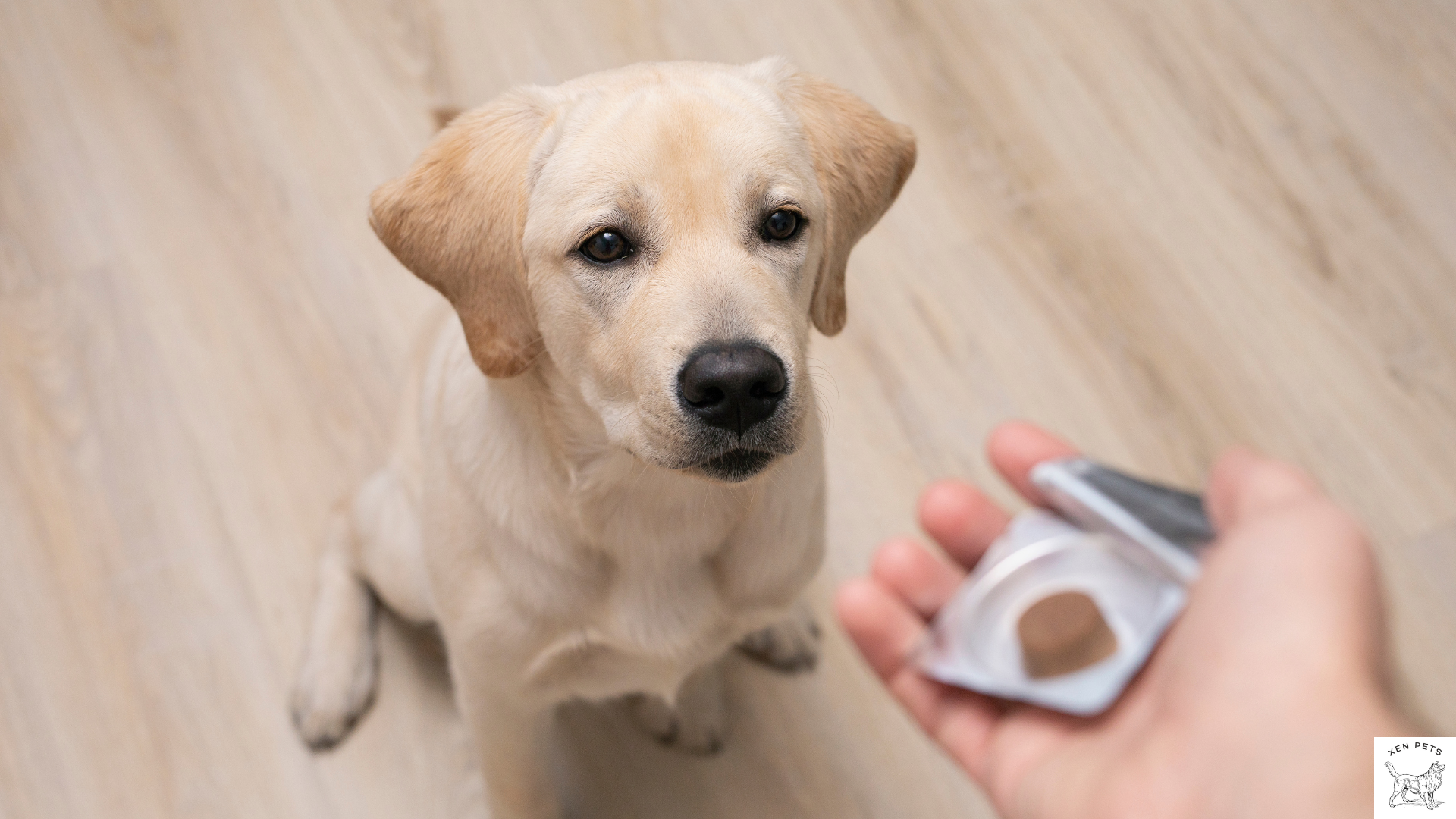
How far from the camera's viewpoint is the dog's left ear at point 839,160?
1670 mm

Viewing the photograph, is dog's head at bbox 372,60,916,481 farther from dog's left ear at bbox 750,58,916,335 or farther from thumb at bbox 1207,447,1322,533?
thumb at bbox 1207,447,1322,533

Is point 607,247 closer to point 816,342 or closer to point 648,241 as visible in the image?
point 648,241

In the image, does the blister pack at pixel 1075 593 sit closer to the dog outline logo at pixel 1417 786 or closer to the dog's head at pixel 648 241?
the dog outline logo at pixel 1417 786

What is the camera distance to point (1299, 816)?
1220 mm

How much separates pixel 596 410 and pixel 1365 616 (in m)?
1.04

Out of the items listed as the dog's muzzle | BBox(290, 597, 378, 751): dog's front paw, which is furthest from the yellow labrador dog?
BBox(290, 597, 378, 751): dog's front paw

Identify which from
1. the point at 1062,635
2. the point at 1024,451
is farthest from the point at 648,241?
the point at 1062,635

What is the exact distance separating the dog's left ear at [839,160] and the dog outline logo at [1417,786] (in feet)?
3.33

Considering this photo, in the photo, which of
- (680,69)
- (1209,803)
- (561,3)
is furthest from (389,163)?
(1209,803)

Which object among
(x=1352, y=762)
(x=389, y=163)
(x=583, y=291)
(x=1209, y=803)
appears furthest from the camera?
(x=389, y=163)

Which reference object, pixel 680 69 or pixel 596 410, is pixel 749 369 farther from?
pixel 680 69

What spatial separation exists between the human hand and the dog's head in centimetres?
64

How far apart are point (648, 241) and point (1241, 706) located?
1.00m

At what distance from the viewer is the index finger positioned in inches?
75.3
